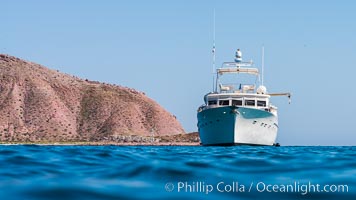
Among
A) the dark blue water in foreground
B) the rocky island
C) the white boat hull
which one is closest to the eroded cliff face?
the rocky island

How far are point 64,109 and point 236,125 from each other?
85.6 meters

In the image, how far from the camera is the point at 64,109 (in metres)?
135

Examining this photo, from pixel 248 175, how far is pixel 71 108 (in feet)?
429

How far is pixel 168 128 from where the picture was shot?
474ft

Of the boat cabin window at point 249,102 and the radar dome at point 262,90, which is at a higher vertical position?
the radar dome at point 262,90

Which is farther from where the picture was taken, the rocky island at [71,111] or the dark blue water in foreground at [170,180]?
the rocky island at [71,111]

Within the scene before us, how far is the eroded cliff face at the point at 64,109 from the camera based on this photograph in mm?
124569

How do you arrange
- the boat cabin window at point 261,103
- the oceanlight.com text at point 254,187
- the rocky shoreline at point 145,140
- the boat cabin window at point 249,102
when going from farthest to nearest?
the rocky shoreline at point 145,140, the boat cabin window at point 261,103, the boat cabin window at point 249,102, the oceanlight.com text at point 254,187

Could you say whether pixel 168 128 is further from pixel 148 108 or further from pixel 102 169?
pixel 102 169

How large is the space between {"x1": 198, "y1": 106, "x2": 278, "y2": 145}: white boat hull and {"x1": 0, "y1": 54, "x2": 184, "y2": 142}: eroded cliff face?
6637 cm

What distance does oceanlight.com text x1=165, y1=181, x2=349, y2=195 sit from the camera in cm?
841

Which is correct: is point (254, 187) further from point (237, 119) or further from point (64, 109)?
point (64, 109)

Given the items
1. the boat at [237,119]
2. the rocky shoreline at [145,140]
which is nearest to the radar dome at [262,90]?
the boat at [237,119]

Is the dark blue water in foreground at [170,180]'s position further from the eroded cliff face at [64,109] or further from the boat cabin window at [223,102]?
the eroded cliff face at [64,109]
